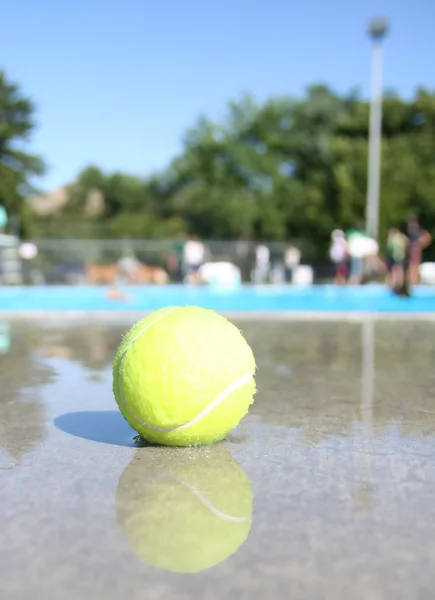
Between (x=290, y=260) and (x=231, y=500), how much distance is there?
3056cm

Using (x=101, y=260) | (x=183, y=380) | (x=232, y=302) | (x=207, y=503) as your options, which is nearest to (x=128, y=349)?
(x=183, y=380)

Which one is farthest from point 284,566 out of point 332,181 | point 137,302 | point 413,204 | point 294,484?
point 332,181

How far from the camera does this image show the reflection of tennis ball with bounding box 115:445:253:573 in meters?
2.70

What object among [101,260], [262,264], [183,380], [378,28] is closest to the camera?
[183,380]

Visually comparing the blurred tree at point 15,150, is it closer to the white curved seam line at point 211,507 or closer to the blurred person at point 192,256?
the blurred person at point 192,256

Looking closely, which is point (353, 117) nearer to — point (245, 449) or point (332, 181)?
point (332, 181)

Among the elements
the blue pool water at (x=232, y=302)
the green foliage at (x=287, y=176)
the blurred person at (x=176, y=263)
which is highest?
the green foliage at (x=287, y=176)

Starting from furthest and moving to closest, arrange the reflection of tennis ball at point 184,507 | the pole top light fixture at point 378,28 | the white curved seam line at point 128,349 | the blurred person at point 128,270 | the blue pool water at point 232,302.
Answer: the blurred person at point 128,270 < the pole top light fixture at point 378,28 < the blue pool water at point 232,302 < the white curved seam line at point 128,349 < the reflection of tennis ball at point 184,507

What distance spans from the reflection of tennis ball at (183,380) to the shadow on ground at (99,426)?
0.25 meters

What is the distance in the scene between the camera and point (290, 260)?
33594mm

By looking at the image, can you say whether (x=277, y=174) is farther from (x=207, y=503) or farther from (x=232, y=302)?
(x=207, y=503)

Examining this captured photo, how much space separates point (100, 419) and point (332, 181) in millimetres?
44284

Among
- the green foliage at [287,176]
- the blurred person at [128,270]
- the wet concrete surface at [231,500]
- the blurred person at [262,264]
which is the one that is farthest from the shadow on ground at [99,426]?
the green foliage at [287,176]

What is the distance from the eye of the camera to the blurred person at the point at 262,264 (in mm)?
33000
